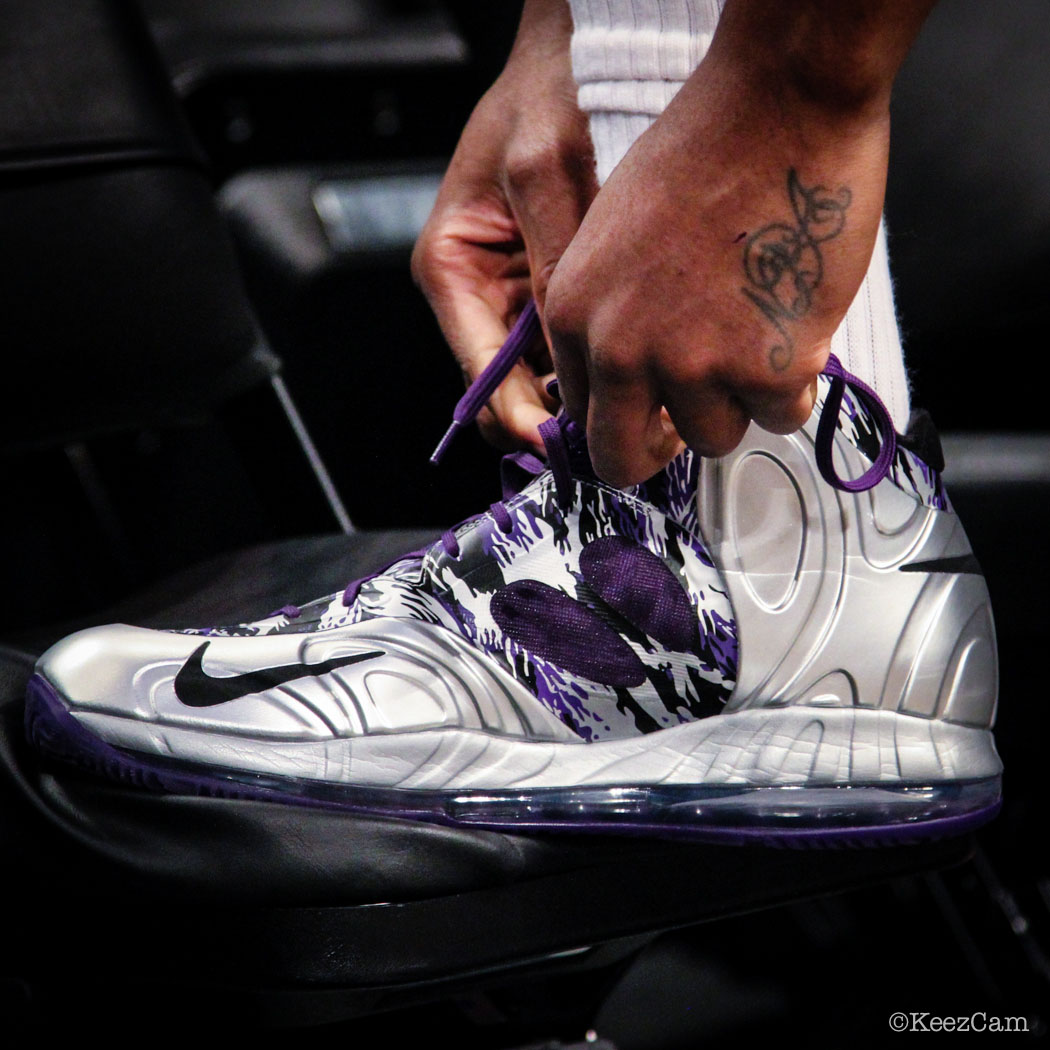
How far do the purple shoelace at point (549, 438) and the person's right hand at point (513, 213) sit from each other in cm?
1

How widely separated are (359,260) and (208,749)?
0.42m

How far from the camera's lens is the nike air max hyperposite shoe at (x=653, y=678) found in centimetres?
40

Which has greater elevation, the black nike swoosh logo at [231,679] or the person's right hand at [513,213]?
the person's right hand at [513,213]

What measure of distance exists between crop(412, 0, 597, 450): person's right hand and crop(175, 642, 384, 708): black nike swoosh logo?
125mm

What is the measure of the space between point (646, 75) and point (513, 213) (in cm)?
16

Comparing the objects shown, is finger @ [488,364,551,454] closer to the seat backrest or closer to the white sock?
the white sock

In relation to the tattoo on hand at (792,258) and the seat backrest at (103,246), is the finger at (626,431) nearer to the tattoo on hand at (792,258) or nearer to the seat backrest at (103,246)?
the tattoo on hand at (792,258)

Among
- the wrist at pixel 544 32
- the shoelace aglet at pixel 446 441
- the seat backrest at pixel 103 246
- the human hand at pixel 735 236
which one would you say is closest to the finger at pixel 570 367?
the human hand at pixel 735 236

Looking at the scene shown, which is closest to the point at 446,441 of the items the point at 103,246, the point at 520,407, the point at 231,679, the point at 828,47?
the point at 520,407

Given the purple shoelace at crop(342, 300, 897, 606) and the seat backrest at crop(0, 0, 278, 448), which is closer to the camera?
the purple shoelace at crop(342, 300, 897, 606)

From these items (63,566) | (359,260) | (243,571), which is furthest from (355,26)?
(243,571)

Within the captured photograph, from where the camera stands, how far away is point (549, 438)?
0.42 m

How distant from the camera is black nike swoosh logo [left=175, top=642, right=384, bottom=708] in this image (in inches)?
16.0

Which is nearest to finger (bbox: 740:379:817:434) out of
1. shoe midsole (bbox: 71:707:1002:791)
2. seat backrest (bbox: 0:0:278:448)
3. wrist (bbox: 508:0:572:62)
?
shoe midsole (bbox: 71:707:1002:791)
